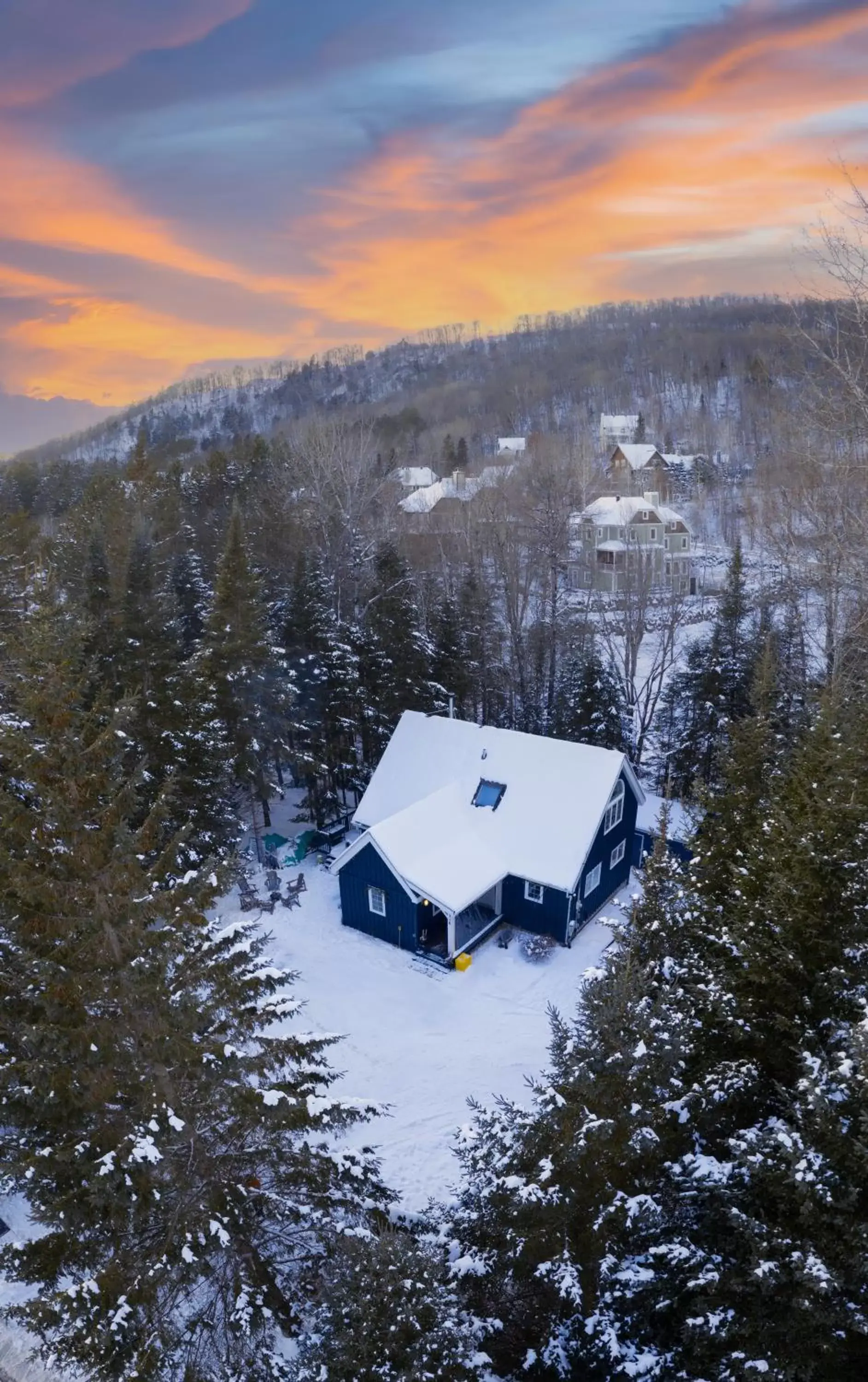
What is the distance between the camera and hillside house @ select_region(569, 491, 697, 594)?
42.4 meters

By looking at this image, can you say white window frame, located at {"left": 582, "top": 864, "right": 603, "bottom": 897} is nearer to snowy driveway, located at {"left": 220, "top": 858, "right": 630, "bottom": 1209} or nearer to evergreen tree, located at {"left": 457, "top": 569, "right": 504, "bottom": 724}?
snowy driveway, located at {"left": 220, "top": 858, "right": 630, "bottom": 1209}

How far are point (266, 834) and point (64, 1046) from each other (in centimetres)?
1813

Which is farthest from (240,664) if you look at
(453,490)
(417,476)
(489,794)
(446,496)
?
(417,476)

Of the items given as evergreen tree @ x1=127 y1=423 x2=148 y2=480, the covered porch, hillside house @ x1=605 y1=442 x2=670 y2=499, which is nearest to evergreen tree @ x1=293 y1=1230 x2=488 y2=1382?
the covered porch

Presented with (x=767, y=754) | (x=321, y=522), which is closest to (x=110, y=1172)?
(x=767, y=754)

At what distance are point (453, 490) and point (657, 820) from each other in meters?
38.9

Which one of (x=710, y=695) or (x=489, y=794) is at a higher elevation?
(x=710, y=695)

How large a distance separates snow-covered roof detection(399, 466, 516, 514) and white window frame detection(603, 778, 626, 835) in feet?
80.3

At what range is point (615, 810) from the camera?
21.8 m

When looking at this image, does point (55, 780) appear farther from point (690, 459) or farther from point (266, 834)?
point (690, 459)

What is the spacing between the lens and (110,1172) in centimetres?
811

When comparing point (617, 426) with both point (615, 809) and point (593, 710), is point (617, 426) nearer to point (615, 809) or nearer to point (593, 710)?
point (593, 710)

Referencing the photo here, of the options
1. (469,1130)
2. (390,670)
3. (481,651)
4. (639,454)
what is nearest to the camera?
(469,1130)

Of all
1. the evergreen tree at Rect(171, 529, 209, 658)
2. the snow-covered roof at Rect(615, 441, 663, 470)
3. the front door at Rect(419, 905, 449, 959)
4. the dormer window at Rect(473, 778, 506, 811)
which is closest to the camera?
the front door at Rect(419, 905, 449, 959)
